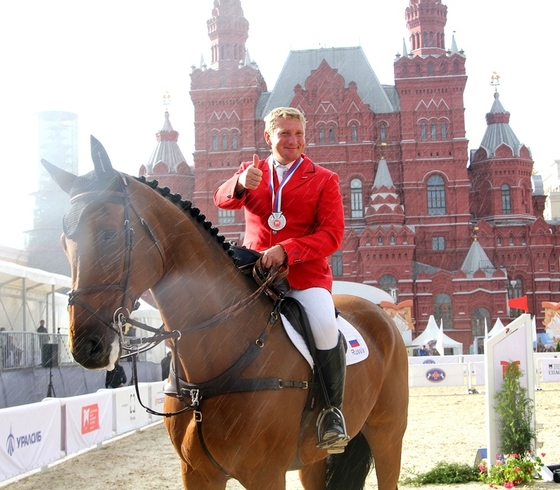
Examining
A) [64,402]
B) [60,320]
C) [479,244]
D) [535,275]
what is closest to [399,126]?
[479,244]

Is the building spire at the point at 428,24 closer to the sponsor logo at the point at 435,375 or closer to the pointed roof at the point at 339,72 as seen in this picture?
the pointed roof at the point at 339,72

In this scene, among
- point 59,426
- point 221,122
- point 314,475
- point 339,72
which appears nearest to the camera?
point 314,475

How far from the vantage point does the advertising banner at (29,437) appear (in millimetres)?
8648

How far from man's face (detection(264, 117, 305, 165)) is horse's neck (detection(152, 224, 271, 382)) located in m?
0.72

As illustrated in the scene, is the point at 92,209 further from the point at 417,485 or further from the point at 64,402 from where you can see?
the point at 64,402

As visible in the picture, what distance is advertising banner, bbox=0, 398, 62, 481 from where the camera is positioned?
8.65 metres

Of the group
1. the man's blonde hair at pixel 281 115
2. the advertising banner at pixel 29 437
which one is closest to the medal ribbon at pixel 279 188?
the man's blonde hair at pixel 281 115

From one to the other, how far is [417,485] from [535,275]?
49.5 m

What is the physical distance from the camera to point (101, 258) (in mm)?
2996

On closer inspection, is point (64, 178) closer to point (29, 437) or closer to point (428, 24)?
point (29, 437)

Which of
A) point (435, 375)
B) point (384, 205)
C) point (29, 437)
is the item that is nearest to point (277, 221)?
point (29, 437)

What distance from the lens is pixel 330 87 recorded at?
57656 millimetres

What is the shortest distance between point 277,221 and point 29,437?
698cm

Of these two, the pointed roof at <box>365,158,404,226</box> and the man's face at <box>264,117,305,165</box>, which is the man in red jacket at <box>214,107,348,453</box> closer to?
the man's face at <box>264,117,305,165</box>
